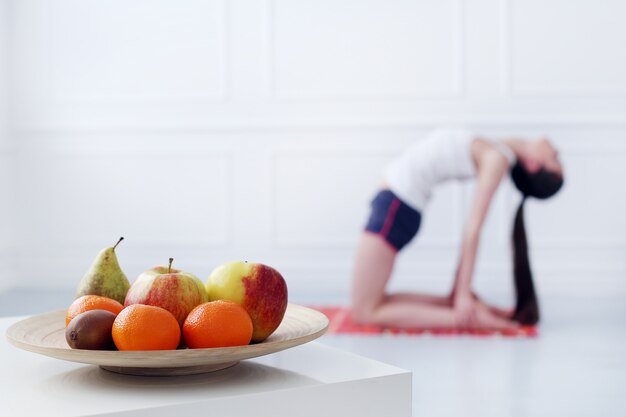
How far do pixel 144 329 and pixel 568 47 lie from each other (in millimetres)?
4032

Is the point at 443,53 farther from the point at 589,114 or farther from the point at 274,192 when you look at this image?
the point at 274,192

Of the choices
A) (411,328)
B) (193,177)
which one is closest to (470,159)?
(411,328)

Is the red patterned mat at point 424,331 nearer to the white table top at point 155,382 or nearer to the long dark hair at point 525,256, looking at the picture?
the long dark hair at point 525,256

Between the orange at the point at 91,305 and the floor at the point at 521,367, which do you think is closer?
the orange at the point at 91,305

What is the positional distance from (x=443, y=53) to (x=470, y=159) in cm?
128

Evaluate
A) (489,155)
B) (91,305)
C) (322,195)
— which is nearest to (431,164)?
(489,155)

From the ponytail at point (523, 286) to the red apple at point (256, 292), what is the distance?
2.59 meters

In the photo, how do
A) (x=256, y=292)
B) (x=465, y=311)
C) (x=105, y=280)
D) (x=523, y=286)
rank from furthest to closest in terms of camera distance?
(x=523, y=286) → (x=465, y=311) → (x=105, y=280) → (x=256, y=292)

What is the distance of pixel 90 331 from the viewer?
92cm

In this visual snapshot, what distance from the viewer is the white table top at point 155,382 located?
2.79 ft

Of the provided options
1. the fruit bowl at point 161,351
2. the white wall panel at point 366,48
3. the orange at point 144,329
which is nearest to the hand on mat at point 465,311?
the white wall panel at point 366,48

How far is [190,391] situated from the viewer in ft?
2.93

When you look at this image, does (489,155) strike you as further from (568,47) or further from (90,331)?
(90,331)

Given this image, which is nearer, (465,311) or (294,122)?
(465,311)
